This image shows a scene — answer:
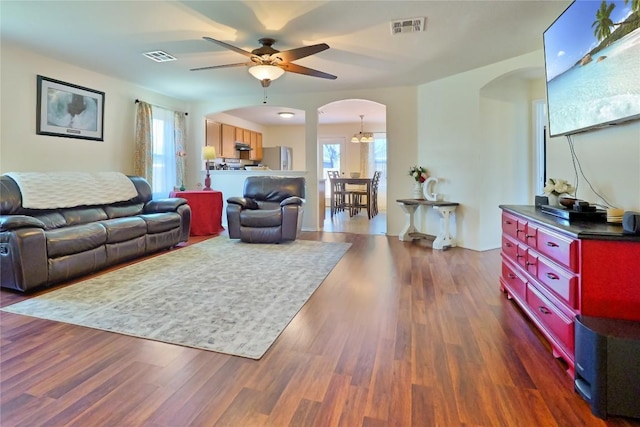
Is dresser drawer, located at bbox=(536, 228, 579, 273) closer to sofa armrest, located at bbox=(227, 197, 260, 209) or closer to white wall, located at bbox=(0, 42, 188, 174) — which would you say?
sofa armrest, located at bbox=(227, 197, 260, 209)

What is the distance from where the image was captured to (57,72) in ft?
13.6

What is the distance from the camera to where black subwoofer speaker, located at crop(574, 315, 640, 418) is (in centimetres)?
129

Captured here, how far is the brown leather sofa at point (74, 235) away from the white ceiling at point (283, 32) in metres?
1.59

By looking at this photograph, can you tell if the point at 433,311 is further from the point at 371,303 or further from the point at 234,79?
the point at 234,79

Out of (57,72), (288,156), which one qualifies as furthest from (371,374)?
(288,156)

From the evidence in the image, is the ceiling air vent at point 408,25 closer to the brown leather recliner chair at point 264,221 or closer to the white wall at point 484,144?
the white wall at point 484,144

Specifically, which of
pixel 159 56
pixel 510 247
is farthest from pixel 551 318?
pixel 159 56

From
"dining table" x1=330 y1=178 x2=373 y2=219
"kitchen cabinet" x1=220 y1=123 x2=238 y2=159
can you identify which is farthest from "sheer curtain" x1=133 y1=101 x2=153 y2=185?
"dining table" x1=330 y1=178 x2=373 y2=219

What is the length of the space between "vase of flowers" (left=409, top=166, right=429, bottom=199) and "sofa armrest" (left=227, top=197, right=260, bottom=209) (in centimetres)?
257

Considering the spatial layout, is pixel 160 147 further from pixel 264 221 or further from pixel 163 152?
pixel 264 221

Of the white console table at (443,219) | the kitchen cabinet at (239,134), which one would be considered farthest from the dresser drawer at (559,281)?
the kitchen cabinet at (239,134)

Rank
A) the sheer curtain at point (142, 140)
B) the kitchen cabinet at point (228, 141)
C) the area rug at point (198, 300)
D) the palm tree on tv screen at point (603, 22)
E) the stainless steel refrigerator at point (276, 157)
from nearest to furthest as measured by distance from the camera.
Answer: the palm tree on tv screen at point (603, 22)
the area rug at point (198, 300)
the sheer curtain at point (142, 140)
the kitchen cabinet at point (228, 141)
the stainless steel refrigerator at point (276, 157)

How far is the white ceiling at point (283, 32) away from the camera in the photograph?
110 inches

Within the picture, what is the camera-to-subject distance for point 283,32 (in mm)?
3227
